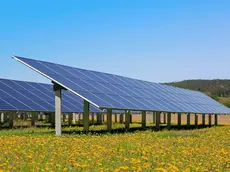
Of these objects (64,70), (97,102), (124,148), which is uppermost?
(64,70)

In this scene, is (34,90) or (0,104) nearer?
(0,104)

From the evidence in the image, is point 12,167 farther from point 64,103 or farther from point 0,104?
point 64,103

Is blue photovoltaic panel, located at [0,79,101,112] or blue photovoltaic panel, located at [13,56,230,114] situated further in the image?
blue photovoltaic panel, located at [0,79,101,112]

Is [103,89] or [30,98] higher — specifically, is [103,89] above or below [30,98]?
above

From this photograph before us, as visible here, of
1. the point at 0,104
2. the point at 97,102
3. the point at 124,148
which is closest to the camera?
the point at 124,148

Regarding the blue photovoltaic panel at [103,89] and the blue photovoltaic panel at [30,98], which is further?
the blue photovoltaic panel at [30,98]

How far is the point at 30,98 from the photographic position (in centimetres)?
3403

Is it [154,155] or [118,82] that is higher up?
[118,82]

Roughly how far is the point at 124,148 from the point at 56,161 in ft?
14.2

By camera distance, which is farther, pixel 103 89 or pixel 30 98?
pixel 30 98

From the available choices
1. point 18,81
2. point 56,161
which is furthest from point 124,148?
point 18,81

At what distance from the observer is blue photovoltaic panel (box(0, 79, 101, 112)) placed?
3125 centimetres

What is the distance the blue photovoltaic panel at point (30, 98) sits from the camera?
31250mm

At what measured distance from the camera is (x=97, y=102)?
22766 mm
